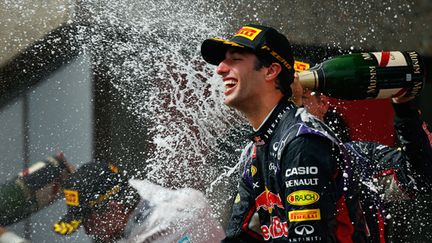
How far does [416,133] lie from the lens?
2.36 metres

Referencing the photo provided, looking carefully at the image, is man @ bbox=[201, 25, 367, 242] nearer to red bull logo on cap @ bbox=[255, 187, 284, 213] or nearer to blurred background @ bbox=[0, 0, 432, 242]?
red bull logo on cap @ bbox=[255, 187, 284, 213]

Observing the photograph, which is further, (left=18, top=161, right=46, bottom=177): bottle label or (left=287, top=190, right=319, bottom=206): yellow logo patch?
(left=18, top=161, right=46, bottom=177): bottle label

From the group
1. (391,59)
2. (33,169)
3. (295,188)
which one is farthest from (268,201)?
(33,169)

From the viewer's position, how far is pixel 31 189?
3703 millimetres

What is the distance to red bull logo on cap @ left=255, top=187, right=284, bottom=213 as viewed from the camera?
212 cm

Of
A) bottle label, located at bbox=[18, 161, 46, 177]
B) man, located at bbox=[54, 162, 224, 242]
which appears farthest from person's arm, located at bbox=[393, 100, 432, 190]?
bottle label, located at bbox=[18, 161, 46, 177]

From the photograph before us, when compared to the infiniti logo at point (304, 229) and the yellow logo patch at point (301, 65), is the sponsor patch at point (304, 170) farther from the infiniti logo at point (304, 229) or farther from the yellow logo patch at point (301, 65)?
the yellow logo patch at point (301, 65)

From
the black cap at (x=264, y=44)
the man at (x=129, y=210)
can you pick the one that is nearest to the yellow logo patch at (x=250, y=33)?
the black cap at (x=264, y=44)

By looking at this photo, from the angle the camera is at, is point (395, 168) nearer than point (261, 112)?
No

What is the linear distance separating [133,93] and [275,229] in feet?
6.35

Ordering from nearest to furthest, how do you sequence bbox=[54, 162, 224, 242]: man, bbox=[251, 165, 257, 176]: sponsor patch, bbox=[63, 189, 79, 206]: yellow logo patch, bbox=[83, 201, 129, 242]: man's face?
bbox=[251, 165, 257, 176]: sponsor patch, bbox=[54, 162, 224, 242]: man, bbox=[83, 201, 129, 242]: man's face, bbox=[63, 189, 79, 206]: yellow logo patch

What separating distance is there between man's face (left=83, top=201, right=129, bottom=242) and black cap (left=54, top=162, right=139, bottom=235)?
0.11 ft

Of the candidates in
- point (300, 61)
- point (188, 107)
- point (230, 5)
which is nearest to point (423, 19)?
point (300, 61)

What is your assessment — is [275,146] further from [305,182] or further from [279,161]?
[305,182]
